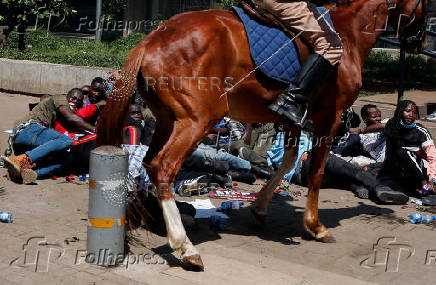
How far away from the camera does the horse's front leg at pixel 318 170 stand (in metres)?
6.43

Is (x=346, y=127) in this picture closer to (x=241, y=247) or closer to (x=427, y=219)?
(x=427, y=219)

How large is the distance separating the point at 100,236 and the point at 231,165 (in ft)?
12.6

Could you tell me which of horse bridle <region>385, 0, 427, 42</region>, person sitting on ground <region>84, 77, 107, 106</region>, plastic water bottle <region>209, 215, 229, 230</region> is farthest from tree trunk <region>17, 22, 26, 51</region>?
horse bridle <region>385, 0, 427, 42</region>

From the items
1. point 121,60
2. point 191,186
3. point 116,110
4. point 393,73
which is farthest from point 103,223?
point 393,73

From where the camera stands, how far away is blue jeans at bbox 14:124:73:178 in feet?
26.4

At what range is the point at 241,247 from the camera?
607cm

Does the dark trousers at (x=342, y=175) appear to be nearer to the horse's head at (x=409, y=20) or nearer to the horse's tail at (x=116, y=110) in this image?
the horse's head at (x=409, y=20)

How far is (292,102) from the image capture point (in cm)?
596

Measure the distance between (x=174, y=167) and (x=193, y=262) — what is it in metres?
0.83

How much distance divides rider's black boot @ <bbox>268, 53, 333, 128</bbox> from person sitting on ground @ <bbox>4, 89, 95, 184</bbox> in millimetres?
3397

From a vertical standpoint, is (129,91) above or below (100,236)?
above

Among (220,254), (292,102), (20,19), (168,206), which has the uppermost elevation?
(20,19)

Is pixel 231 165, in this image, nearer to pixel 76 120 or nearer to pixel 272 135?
pixel 272 135

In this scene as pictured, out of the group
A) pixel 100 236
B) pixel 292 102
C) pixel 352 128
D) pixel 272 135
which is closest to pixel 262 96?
pixel 292 102
